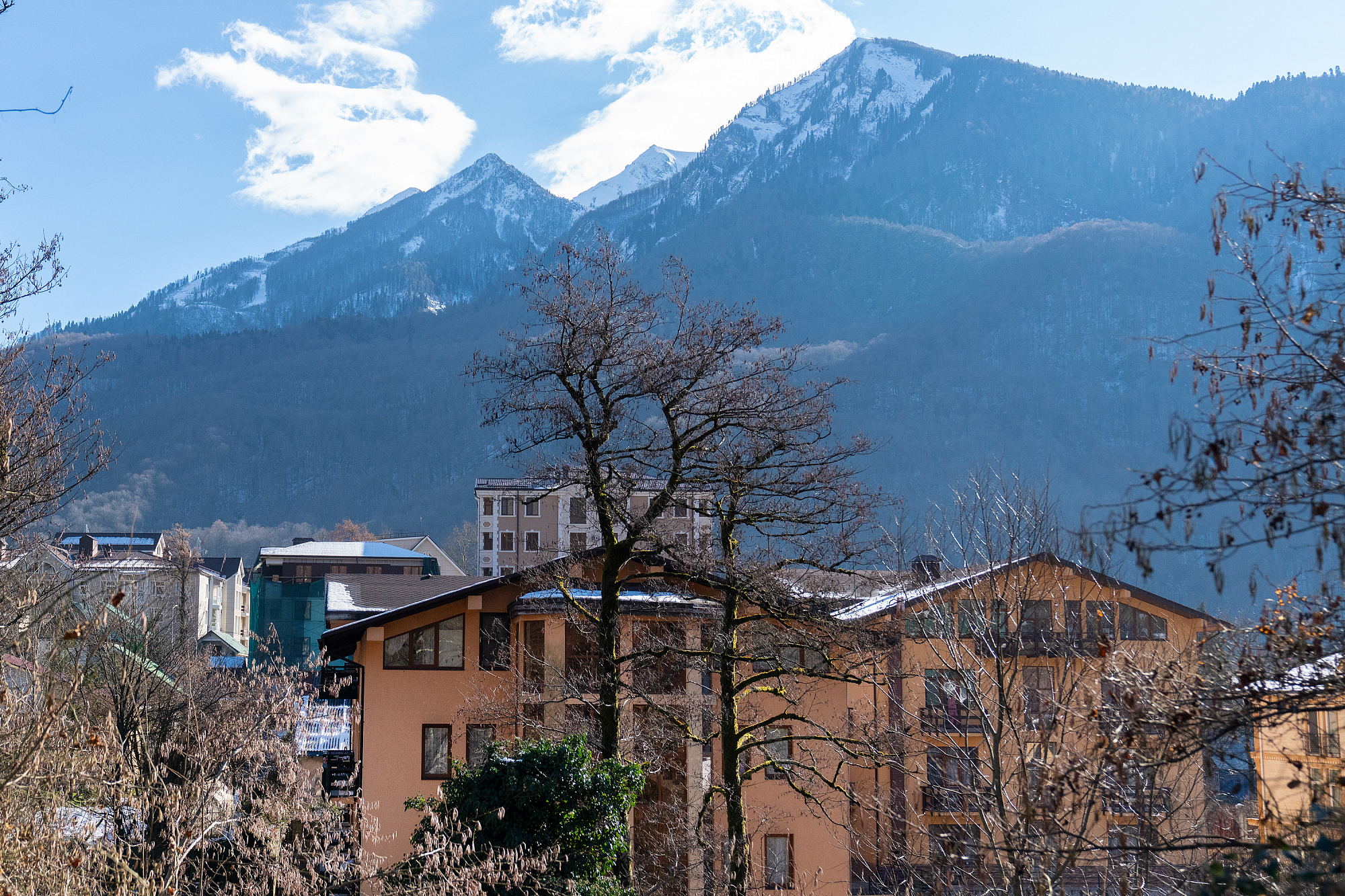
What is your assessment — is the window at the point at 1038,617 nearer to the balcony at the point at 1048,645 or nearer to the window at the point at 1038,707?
the balcony at the point at 1048,645

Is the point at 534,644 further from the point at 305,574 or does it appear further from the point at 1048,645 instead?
the point at 305,574

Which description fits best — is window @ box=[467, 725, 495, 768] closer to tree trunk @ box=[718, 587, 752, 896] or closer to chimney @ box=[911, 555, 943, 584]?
tree trunk @ box=[718, 587, 752, 896]

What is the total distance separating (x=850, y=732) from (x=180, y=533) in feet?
199

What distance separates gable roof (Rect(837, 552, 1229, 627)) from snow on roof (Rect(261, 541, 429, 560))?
67.9 m

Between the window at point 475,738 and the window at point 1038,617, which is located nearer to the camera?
the window at point 1038,617

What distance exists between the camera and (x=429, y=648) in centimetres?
2764

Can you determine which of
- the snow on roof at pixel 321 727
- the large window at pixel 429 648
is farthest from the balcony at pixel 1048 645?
the large window at pixel 429 648

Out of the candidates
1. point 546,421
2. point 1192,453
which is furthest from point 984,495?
point 1192,453

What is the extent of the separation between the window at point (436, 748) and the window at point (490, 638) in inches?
73.8

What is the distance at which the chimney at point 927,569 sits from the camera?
58.8ft

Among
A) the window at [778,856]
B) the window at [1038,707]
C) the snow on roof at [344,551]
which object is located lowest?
the window at [778,856]

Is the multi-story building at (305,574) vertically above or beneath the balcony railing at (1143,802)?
above

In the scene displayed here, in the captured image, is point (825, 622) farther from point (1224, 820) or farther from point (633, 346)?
point (1224, 820)

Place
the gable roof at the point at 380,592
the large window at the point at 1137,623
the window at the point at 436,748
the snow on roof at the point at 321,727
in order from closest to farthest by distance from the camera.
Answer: the snow on roof at the point at 321,727, the large window at the point at 1137,623, the window at the point at 436,748, the gable roof at the point at 380,592
